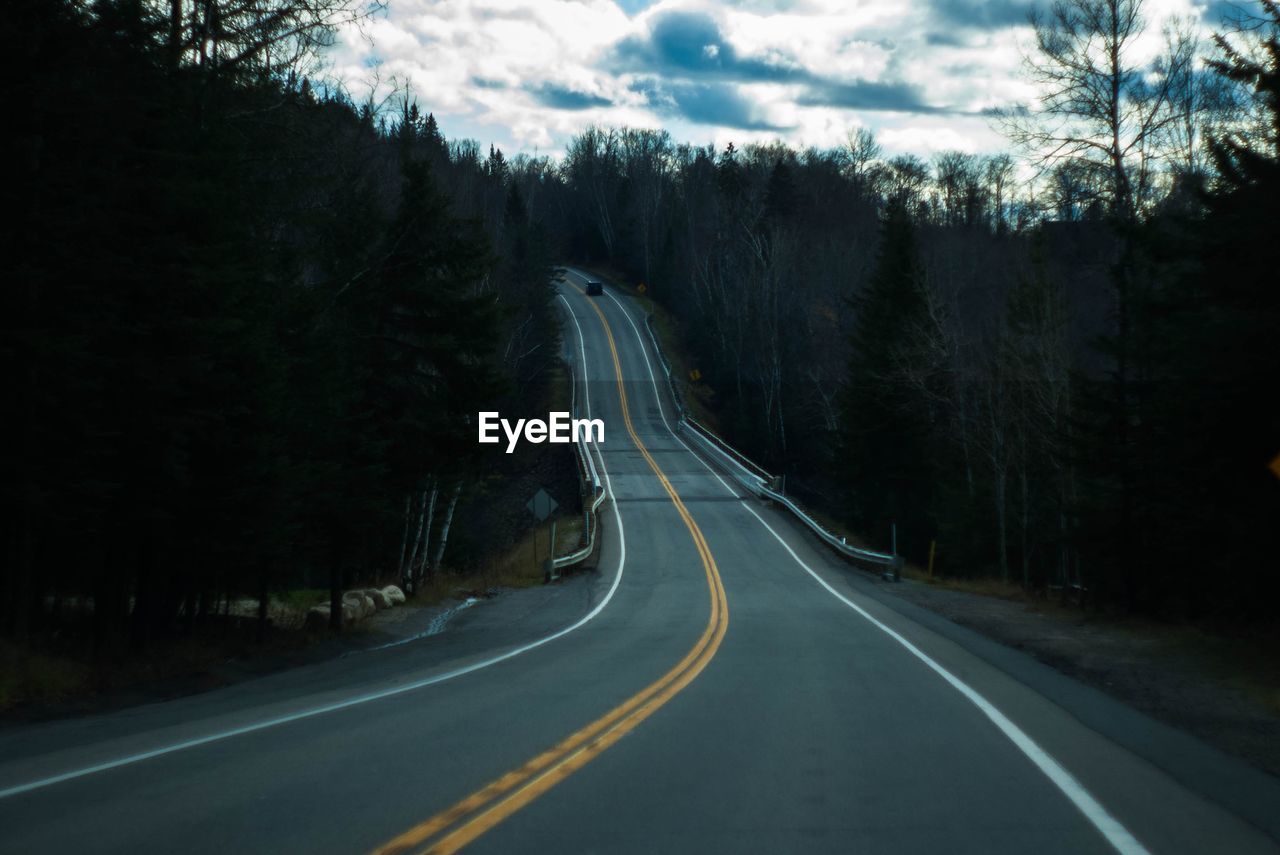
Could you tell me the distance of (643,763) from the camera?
7.53 meters

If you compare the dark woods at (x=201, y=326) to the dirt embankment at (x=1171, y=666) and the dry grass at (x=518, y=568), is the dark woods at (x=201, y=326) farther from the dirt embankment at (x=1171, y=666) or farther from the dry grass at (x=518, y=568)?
the dirt embankment at (x=1171, y=666)

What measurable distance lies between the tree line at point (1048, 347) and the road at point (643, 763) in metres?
4.92

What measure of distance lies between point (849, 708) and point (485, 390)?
47.4 ft

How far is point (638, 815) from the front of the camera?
6.14m

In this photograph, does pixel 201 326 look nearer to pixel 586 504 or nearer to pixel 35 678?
pixel 35 678

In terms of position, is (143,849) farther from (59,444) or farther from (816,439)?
(816,439)

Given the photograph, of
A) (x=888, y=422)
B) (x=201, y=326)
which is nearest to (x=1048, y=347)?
(x=888, y=422)

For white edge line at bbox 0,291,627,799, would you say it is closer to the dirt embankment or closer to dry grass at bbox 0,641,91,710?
dry grass at bbox 0,641,91,710

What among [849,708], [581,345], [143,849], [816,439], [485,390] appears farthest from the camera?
[581,345]

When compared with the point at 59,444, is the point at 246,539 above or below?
below

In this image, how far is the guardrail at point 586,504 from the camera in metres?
33.3

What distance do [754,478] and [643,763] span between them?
43.4 meters

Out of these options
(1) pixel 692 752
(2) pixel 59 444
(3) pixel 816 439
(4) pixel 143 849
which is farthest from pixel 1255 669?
(3) pixel 816 439

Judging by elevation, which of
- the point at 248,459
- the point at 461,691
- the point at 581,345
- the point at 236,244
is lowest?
the point at 461,691
